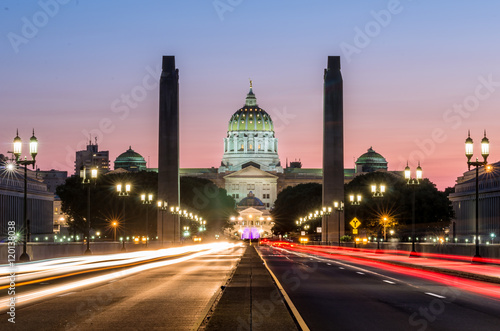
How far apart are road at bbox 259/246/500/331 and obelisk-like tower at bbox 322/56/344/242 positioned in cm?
9985

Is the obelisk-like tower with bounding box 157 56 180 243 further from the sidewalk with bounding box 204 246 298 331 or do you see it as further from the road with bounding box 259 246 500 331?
the sidewalk with bounding box 204 246 298 331

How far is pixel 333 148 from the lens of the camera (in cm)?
13150

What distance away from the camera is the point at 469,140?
140ft

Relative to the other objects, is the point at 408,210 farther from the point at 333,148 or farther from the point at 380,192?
the point at 380,192

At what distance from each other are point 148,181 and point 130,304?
145 metres

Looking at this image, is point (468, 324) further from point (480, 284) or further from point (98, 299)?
point (480, 284)

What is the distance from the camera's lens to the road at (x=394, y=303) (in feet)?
52.2

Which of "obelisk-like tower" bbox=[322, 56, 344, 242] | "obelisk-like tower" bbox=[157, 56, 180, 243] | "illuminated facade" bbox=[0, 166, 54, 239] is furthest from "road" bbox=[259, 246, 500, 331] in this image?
"illuminated facade" bbox=[0, 166, 54, 239]

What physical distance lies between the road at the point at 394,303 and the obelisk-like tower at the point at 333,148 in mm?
99851

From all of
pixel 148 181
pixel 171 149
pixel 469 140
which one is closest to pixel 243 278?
pixel 469 140

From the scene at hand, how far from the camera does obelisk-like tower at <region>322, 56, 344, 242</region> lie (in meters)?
130

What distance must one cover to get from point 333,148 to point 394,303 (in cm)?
11187

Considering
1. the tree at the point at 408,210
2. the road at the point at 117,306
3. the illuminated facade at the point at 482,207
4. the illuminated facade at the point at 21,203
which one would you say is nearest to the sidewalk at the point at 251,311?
the road at the point at 117,306

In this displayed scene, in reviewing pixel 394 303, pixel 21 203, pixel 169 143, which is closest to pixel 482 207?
pixel 169 143
